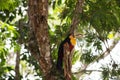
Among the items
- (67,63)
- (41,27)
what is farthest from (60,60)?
(41,27)

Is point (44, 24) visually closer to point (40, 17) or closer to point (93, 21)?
point (40, 17)

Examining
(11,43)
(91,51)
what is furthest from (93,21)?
(11,43)

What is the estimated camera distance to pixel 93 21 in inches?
125

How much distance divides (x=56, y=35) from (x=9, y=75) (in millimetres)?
775

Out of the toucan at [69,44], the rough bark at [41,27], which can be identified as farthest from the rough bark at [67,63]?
the rough bark at [41,27]

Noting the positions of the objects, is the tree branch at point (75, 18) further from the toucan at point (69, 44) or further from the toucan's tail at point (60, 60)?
the toucan's tail at point (60, 60)

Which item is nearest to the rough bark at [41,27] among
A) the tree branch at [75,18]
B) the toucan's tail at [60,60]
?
the toucan's tail at [60,60]

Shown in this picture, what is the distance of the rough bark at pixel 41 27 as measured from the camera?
2594 millimetres

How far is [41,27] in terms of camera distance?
2.60m

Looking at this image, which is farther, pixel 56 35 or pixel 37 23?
pixel 56 35

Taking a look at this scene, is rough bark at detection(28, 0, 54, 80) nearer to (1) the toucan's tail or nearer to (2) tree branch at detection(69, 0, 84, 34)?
(1) the toucan's tail

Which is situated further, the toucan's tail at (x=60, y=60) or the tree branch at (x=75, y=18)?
the toucan's tail at (x=60, y=60)

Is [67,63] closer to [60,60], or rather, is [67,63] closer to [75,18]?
[60,60]

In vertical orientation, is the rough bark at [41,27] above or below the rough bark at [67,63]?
above
